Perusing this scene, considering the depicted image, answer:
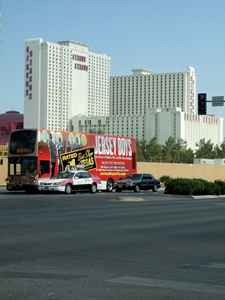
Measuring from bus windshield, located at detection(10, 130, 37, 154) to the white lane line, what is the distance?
27.4m

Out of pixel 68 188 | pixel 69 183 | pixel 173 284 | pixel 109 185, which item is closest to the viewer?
pixel 173 284

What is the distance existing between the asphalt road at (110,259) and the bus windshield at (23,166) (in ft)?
56.3

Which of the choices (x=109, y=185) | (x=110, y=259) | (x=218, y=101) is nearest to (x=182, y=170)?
(x=109, y=185)

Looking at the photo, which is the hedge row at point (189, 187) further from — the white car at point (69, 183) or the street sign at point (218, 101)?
the white car at point (69, 183)

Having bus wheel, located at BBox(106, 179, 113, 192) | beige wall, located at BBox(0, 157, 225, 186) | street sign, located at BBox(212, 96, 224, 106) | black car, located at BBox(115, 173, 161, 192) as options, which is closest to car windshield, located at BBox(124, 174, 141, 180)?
black car, located at BBox(115, 173, 161, 192)

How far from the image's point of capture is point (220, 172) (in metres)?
77.2

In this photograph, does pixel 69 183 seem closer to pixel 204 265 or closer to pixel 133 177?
pixel 133 177

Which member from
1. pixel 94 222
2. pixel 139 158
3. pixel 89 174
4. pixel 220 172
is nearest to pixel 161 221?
pixel 94 222

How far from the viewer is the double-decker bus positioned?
35094 millimetres

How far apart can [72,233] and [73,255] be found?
347cm

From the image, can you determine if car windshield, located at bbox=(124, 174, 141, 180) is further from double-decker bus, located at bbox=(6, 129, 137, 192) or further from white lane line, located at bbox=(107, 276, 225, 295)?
white lane line, located at bbox=(107, 276, 225, 295)

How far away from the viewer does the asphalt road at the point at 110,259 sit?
7.32 metres

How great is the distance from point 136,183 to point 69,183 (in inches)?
277

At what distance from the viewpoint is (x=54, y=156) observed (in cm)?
3631
